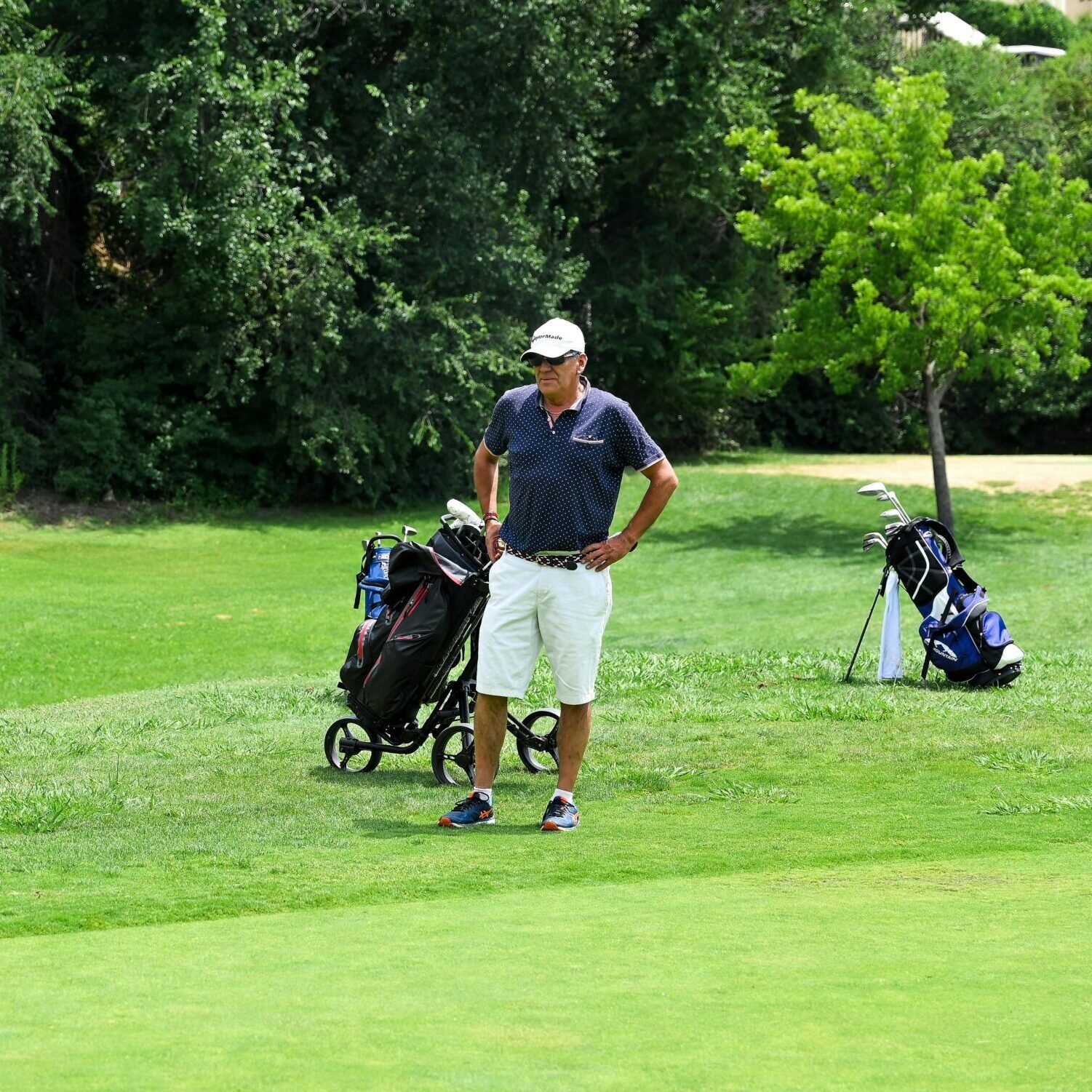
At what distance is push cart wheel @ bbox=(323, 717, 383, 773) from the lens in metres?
8.93

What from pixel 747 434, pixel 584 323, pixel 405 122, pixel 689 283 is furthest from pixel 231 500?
pixel 747 434

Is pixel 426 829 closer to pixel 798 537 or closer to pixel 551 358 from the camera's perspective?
pixel 551 358

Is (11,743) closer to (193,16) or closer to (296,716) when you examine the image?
(296,716)

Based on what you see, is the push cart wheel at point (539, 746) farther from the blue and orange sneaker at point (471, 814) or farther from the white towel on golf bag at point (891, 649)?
the white towel on golf bag at point (891, 649)

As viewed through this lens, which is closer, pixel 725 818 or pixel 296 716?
pixel 725 818

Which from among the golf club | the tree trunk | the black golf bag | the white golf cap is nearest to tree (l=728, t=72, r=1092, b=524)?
the tree trunk

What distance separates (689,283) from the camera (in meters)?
39.0

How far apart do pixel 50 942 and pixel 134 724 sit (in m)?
5.95

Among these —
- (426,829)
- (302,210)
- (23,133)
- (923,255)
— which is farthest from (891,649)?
(302,210)

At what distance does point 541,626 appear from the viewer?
24.4ft

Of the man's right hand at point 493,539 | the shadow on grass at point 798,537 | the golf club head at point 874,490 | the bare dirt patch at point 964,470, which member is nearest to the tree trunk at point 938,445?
the shadow on grass at point 798,537

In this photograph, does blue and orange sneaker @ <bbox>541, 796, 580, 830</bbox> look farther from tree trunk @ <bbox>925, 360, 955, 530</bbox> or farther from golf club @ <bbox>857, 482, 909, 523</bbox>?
tree trunk @ <bbox>925, 360, 955, 530</bbox>

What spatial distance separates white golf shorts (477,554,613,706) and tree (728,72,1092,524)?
20227 mm

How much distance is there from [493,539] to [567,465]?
56 cm
